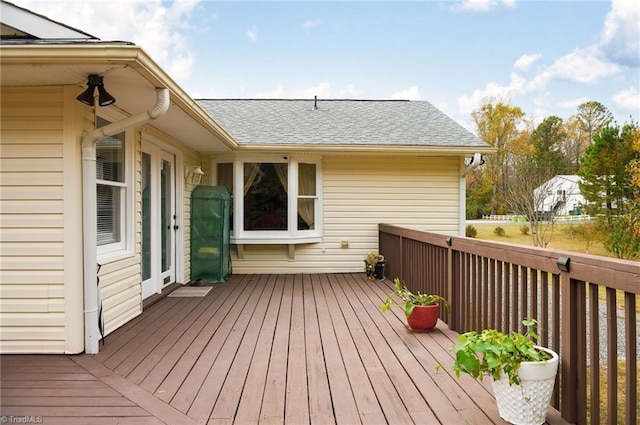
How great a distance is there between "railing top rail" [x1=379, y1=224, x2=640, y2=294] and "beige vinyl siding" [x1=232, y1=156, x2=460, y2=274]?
369cm

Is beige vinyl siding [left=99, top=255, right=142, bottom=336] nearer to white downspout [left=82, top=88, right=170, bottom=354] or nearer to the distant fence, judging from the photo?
white downspout [left=82, top=88, right=170, bottom=354]

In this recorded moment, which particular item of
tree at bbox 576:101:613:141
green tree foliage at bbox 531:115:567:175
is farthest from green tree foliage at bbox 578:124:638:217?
tree at bbox 576:101:613:141

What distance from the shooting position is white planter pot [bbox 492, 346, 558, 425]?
6.43 feet

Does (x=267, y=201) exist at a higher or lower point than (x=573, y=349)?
higher

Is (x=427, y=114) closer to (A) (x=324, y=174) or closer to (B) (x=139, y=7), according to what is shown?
(A) (x=324, y=174)

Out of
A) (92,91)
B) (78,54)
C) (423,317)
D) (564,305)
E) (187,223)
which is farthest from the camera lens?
(187,223)

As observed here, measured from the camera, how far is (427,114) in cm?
904

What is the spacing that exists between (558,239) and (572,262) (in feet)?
52.4

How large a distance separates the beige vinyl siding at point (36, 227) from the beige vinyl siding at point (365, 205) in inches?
161

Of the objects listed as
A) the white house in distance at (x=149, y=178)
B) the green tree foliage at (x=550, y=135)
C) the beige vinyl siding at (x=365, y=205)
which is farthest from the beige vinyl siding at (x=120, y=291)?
the green tree foliage at (x=550, y=135)

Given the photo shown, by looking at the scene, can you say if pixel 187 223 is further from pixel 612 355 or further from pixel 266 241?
pixel 612 355

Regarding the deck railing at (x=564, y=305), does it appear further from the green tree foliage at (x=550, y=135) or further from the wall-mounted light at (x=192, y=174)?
the green tree foliage at (x=550, y=135)

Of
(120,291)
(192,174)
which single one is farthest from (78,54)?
(192,174)

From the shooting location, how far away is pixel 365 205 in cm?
734
